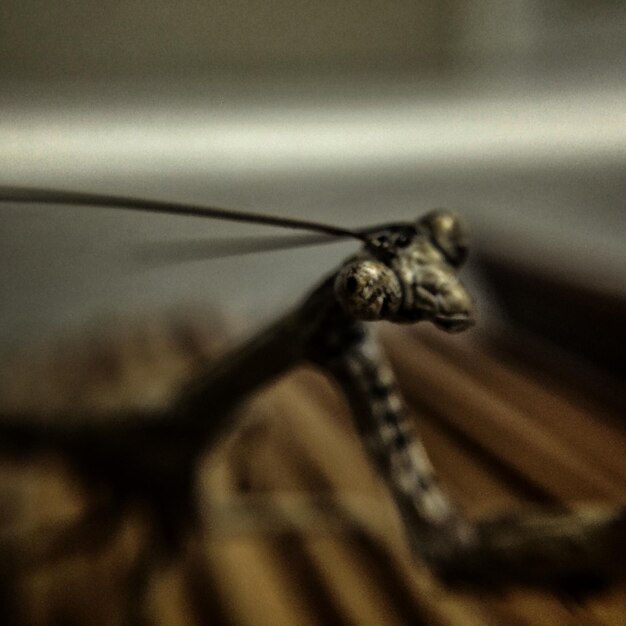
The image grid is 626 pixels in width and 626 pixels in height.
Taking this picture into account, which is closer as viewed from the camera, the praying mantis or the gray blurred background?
the praying mantis

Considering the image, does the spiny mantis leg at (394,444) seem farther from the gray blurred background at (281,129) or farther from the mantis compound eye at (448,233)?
the gray blurred background at (281,129)

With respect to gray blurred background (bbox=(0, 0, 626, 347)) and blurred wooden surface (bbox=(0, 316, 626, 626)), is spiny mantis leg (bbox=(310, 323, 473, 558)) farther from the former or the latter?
gray blurred background (bbox=(0, 0, 626, 347))

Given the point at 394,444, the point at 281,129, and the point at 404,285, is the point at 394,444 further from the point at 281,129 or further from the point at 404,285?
the point at 281,129

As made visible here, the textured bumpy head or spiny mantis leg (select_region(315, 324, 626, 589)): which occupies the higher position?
the textured bumpy head

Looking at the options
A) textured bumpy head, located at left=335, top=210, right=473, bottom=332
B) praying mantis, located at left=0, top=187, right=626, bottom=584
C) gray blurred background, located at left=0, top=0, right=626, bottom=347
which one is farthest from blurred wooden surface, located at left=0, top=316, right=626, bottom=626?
gray blurred background, located at left=0, top=0, right=626, bottom=347

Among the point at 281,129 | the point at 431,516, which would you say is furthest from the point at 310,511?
the point at 281,129

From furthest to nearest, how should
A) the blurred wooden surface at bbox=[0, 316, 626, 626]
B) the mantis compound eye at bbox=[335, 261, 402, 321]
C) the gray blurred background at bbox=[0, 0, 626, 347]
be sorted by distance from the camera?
the gray blurred background at bbox=[0, 0, 626, 347] → the blurred wooden surface at bbox=[0, 316, 626, 626] → the mantis compound eye at bbox=[335, 261, 402, 321]

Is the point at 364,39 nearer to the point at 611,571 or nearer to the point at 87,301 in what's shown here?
the point at 87,301
